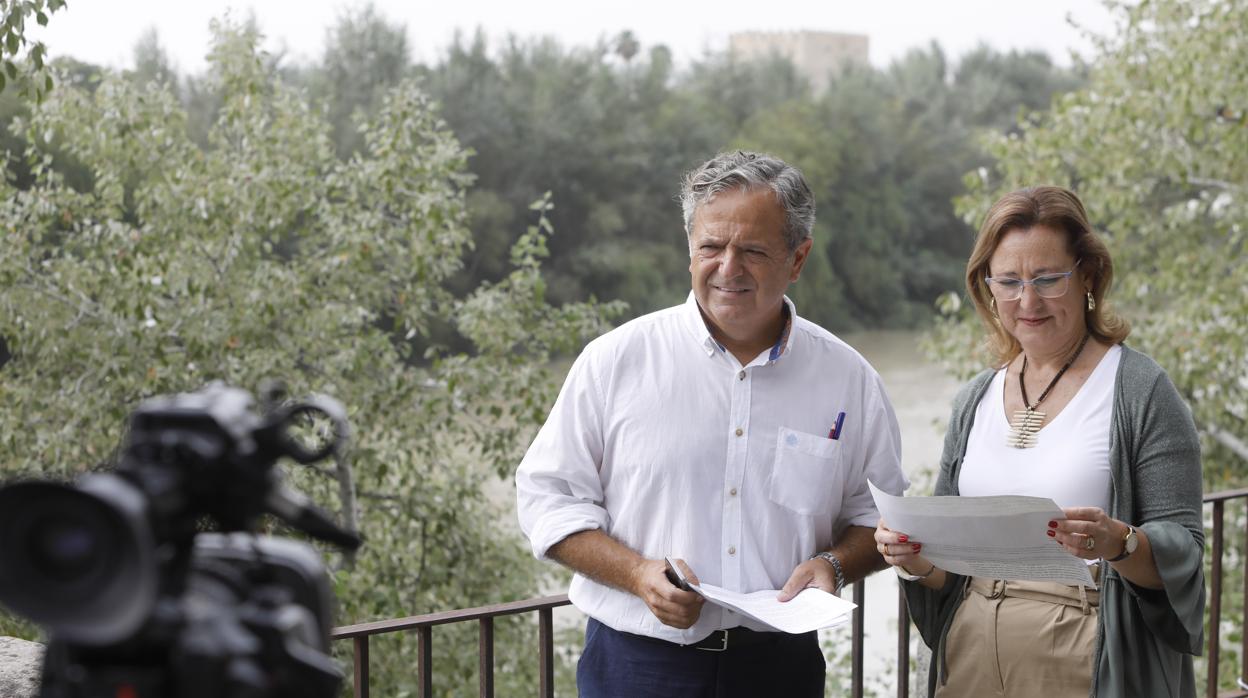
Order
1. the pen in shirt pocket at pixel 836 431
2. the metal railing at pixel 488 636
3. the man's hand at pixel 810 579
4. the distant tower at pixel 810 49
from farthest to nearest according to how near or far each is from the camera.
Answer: the distant tower at pixel 810 49 < the metal railing at pixel 488 636 < the pen in shirt pocket at pixel 836 431 < the man's hand at pixel 810 579

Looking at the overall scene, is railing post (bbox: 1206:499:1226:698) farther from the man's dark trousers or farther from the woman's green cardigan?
the man's dark trousers

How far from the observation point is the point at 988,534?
1643mm

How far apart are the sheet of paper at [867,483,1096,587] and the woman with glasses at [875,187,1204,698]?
3 cm

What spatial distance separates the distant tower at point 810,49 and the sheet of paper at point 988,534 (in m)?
25.4

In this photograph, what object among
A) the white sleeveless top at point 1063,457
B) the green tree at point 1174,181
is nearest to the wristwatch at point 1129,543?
the white sleeveless top at point 1063,457

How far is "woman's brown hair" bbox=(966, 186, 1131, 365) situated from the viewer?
187cm

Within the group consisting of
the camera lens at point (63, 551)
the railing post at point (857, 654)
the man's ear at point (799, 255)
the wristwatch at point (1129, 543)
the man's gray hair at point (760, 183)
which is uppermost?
the man's gray hair at point (760, 183)

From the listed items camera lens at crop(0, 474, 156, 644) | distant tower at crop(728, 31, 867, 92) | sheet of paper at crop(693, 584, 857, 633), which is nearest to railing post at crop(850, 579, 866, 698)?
sheet of paper at crop(693, 584, 857, 633)

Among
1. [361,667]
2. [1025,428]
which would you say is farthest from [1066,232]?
[361,667]

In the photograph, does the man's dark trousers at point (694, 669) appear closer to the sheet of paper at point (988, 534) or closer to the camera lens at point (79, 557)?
the sheet of paper at point (988, 534)

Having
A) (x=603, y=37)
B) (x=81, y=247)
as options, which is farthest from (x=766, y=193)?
(x=603, y=37)

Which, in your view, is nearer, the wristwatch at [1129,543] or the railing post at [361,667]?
the wristwatch at [1129,543]

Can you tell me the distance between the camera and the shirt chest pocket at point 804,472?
176 centimetres

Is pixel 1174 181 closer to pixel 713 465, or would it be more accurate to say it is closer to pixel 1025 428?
pixel 1025 428
